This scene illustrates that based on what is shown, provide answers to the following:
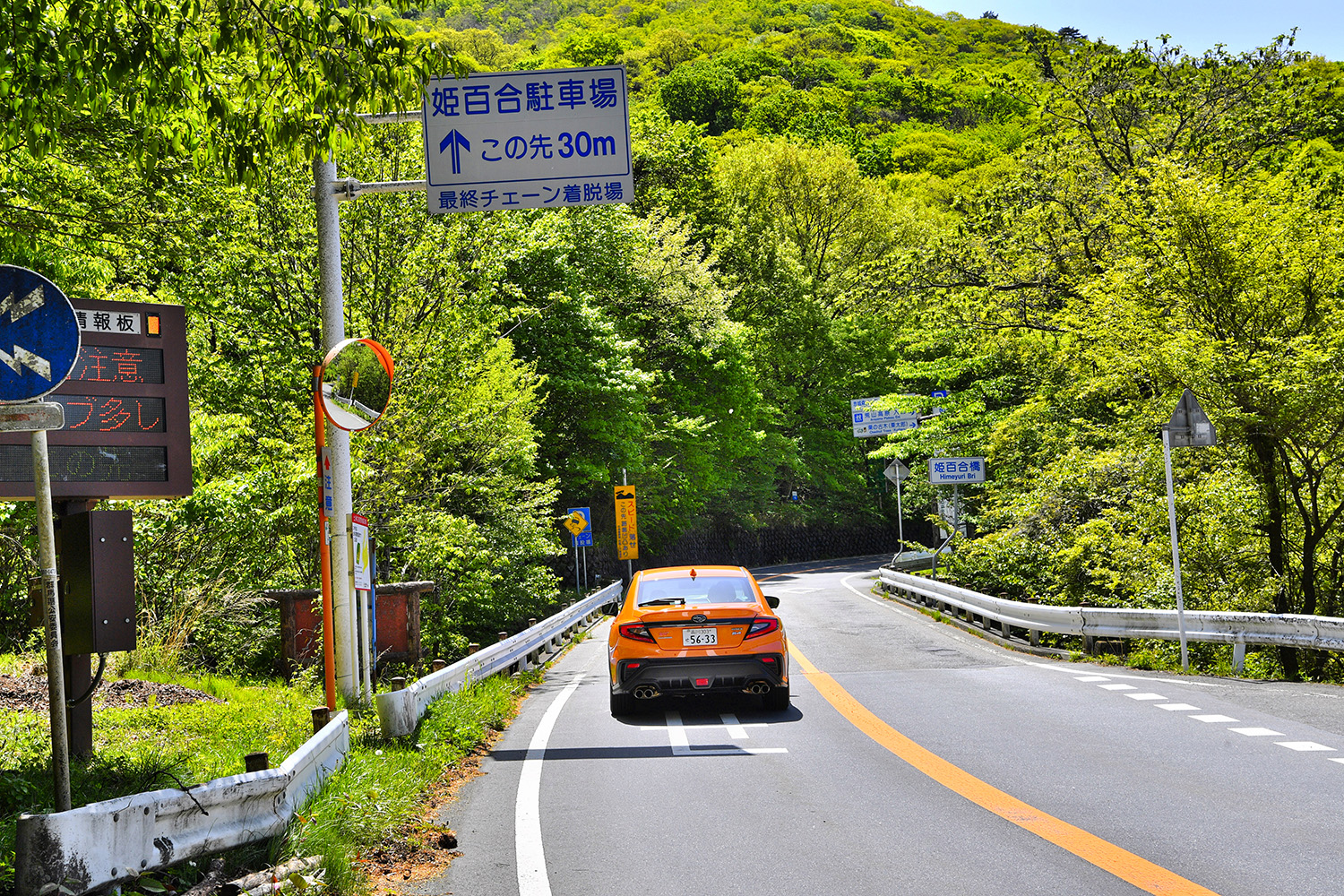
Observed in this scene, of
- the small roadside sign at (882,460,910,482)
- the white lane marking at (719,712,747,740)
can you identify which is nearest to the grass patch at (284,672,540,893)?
the white lane marking at (719,712,747,740)

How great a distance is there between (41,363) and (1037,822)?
5.59 m

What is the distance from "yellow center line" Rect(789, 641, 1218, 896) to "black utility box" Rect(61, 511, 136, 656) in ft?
16.9

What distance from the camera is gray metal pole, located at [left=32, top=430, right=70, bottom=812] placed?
4.55 meters

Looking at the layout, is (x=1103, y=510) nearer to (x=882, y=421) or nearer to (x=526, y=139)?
(x=526, y=139)

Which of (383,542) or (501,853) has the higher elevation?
(383,542)

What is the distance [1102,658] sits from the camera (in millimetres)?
15781

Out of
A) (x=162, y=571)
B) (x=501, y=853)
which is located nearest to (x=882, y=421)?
(x=162, y=571)

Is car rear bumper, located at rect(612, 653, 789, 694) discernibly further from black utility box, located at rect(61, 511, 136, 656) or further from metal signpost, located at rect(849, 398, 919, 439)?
metal signpost, located at rect(849, 398, 919, 439)

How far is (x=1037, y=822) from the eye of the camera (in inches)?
249

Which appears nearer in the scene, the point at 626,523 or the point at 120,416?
the point at 120,416

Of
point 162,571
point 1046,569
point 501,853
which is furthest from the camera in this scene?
point 1046,569

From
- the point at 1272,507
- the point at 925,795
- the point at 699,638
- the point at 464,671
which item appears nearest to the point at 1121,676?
the point at 1272,507

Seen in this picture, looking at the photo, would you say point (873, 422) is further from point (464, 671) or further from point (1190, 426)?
point (464, 671)

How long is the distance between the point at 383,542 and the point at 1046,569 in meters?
13.3
